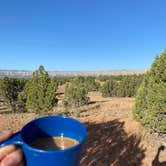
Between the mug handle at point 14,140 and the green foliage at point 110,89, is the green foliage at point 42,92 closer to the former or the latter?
the mug handle at point 14,140

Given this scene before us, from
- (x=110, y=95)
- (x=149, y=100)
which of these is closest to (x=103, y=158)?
(x=149, y=100)

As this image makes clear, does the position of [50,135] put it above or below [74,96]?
above

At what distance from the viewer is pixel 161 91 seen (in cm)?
973

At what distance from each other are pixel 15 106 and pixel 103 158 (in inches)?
900

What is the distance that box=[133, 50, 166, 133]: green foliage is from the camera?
383 inches

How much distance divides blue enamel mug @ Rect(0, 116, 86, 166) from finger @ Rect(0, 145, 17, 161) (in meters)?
0.03

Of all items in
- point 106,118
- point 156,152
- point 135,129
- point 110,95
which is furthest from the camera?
point 110,95

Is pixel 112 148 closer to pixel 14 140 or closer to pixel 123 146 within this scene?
pixel 123 146

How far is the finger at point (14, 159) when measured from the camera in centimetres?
122

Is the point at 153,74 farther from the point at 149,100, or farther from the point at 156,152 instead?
the point at 156,152

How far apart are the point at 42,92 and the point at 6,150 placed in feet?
54.7

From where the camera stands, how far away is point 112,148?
1016cm

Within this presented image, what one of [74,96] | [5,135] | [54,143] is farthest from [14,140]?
[74,96]

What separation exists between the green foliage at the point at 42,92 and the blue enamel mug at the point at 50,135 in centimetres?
1608
